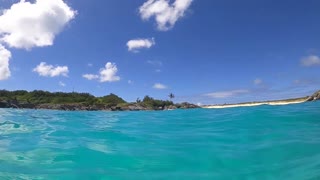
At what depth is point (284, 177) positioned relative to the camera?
600 cm

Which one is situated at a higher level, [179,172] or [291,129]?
[291,129]

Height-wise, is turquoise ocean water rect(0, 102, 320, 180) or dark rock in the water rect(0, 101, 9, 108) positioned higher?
dark rock in the water rect(0, 101, 9, 108)

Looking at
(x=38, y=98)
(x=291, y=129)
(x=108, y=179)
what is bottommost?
(x=108, y=179)

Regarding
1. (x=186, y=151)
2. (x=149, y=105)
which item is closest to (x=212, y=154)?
(x=186, y=151)

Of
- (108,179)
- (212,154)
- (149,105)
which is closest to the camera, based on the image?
(108,179)

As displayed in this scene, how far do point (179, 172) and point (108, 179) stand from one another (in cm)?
152

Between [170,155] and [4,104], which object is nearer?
[170,155]

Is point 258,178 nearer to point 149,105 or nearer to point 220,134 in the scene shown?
point 220,134

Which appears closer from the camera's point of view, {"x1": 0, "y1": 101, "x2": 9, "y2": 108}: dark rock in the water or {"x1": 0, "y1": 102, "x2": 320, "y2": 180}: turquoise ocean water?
{"x1": 0, "y1": 102, "x2": 320, "y2": 180}: turquoise ocean water

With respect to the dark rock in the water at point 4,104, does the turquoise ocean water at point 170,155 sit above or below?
below

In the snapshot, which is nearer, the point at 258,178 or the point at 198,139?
the point at 258,178

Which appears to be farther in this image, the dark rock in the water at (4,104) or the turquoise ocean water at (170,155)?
the dark rock in the water at (4,104)

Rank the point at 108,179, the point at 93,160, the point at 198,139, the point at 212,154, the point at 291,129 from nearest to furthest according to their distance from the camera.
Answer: the point at 108,179, the point at 93,160, the point at 212,154, the point at 198,139, the point at 291,129

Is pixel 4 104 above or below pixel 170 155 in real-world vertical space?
above
